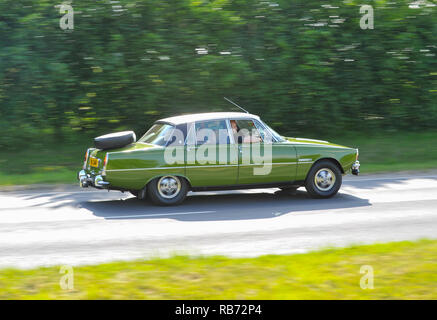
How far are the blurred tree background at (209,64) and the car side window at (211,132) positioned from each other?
25.6 feet

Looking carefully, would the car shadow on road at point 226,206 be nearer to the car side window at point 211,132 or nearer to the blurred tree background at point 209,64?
the car side window at point 211,132

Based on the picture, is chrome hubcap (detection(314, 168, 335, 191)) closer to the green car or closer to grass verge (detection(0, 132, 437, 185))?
the green car

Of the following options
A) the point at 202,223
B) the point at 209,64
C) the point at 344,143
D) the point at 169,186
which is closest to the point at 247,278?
the point at 202,223

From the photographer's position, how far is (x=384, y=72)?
20.8 meters

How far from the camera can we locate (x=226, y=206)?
11.0 meters

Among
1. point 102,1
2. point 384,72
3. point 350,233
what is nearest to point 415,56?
point 384,72

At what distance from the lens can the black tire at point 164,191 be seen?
10867mm

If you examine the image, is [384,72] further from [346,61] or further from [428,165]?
[428,165]

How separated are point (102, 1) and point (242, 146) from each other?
910 cm

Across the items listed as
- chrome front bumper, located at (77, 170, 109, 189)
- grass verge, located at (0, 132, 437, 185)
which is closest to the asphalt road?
chrome front bumper, located at (77, 170, 109, 189)

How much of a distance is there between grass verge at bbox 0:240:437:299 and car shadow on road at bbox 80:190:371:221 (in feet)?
9.81

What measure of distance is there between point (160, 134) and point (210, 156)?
3.34 ft

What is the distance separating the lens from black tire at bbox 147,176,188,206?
10.9 meters

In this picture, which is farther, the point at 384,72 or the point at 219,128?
the point at 384,72
